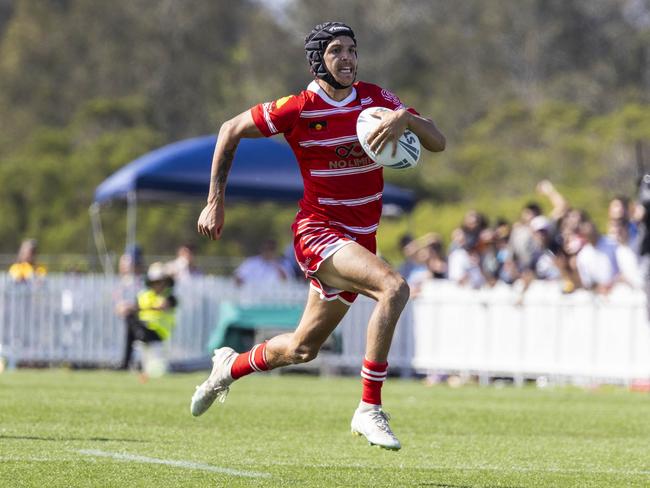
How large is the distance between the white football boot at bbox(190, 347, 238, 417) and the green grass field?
0.25 metres

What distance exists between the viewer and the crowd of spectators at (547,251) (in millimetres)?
17562

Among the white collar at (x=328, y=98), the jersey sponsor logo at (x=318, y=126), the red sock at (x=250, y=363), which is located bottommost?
the red sock at (x=250, y=363)

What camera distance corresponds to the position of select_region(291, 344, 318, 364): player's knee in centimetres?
838

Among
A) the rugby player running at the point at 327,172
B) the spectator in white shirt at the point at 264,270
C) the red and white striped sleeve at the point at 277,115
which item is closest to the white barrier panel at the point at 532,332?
the spectator in white shirt at the point at 264,270

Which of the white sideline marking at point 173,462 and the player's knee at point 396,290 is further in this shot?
the player's knee at point 396,290

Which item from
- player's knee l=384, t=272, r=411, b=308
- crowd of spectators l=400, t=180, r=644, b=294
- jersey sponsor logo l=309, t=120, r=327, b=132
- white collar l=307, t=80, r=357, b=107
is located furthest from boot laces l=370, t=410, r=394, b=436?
crowd of spectators l=400, t=180, r=644, b=294

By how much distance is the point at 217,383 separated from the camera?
9.02 m

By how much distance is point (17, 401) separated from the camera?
12.2 m

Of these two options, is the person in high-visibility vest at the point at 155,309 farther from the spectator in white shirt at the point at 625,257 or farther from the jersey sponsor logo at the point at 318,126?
the jersey sponsor logo at the point at 318,126

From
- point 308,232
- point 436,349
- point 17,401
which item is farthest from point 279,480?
point 436,349

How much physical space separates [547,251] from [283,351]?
34.1 ft

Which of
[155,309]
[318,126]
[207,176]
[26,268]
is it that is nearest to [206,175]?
[207,176]

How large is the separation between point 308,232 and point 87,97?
177 feet

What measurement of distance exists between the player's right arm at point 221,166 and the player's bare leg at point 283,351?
70 centimetres
